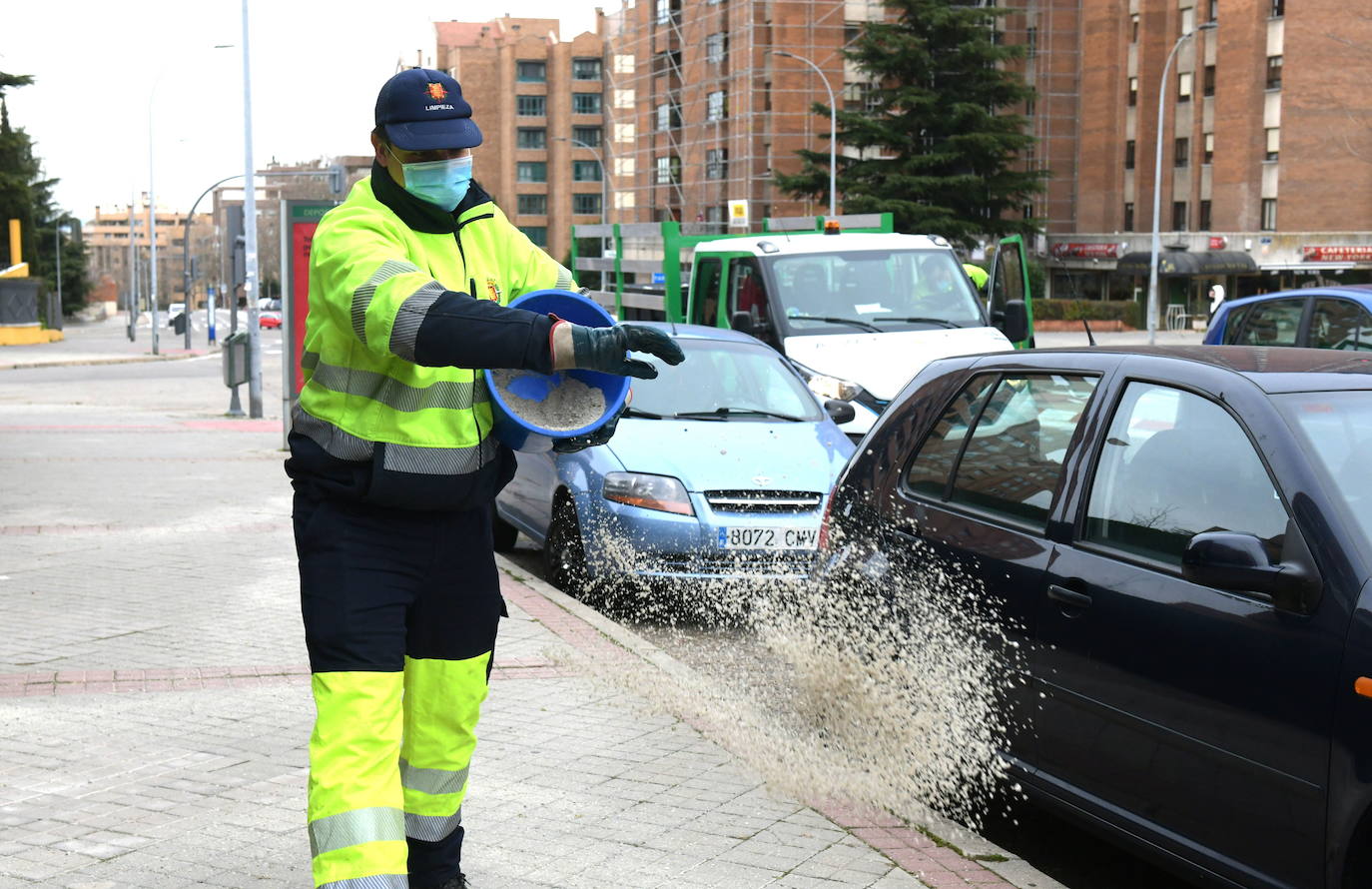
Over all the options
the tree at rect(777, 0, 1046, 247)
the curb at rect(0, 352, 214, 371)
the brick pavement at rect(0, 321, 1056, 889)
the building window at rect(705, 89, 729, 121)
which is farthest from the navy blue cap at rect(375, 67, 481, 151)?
the building window at rect(705, 89, 729, 121)

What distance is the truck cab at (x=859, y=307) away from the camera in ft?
42.2

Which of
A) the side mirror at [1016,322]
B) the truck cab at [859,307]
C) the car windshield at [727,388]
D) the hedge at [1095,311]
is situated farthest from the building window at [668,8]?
the car windshield at [727,388]

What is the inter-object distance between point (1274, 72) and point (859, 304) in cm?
5631

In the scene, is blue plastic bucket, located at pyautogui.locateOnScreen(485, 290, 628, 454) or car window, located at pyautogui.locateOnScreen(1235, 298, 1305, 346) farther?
car window, located at pyautogui.locateOnScreen(1235, 298, 1305, 346)

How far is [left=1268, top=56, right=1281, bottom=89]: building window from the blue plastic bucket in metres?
65.9

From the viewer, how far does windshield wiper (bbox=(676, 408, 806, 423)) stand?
9.50 m

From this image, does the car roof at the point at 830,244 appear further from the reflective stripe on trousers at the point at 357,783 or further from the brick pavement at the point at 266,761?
the reflective stripe on trousers at the point at 357,783

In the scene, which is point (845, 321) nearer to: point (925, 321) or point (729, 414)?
point (925, 321)

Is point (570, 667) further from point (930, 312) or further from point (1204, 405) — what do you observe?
point (930, 312)

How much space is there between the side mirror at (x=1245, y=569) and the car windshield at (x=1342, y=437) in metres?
0.19

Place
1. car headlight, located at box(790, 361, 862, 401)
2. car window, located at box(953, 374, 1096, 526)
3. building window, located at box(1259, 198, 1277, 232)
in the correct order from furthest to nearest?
building window, located at box(1259, 198, 1277, 232) < car headlight, located at box(790, 361, 862, 401) < car window, located at box(953, 374, 1096, 526)

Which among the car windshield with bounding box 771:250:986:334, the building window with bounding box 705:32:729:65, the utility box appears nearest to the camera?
the car windshield with bounding box 771:250:986:334

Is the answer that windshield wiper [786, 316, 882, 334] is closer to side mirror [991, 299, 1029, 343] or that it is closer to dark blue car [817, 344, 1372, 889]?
side mirror [991, 299, 1029, 343]

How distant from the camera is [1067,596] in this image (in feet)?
14.3
